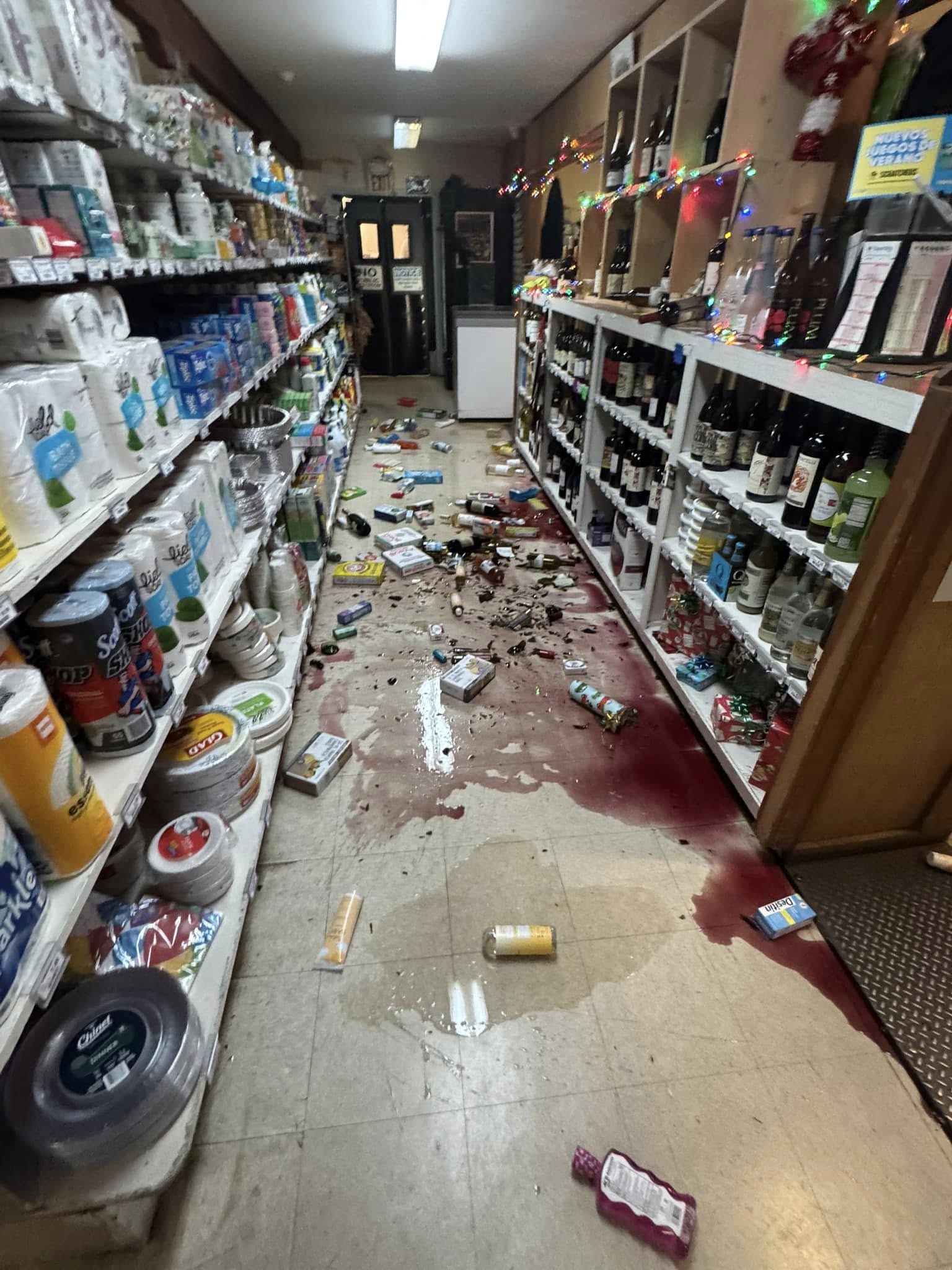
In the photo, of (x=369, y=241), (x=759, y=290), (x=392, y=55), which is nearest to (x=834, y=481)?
(x=759, y=290)

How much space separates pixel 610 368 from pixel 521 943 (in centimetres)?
288

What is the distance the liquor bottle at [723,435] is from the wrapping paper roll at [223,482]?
5.86 ft

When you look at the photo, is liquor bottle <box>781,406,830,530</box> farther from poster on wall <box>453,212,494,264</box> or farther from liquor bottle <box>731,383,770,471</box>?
poster on wall <box>453,212,494,264</box>

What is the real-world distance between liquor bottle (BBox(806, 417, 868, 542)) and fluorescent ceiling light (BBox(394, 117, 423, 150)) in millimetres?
7395

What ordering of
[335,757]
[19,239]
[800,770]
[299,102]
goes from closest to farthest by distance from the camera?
[19,239]
[800,770]
[335,757]
[299,102]

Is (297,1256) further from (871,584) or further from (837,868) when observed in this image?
(871,584)

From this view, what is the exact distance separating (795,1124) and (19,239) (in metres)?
2.44

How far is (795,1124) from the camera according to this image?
1.36m

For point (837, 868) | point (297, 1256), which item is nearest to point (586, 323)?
point (837, 868)

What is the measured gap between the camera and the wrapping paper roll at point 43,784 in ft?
3.06

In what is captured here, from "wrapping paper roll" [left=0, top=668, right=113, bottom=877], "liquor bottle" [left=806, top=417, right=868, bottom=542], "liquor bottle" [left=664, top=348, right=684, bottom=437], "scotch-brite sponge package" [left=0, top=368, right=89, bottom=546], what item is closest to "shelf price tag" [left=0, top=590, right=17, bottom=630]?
"wrapping paper roll" [left=0, top=668, right=113, bottom=877]

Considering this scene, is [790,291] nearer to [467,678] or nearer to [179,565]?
[467,678]

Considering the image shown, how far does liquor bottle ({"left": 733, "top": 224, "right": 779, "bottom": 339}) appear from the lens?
1.99 m

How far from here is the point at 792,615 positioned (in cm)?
183
